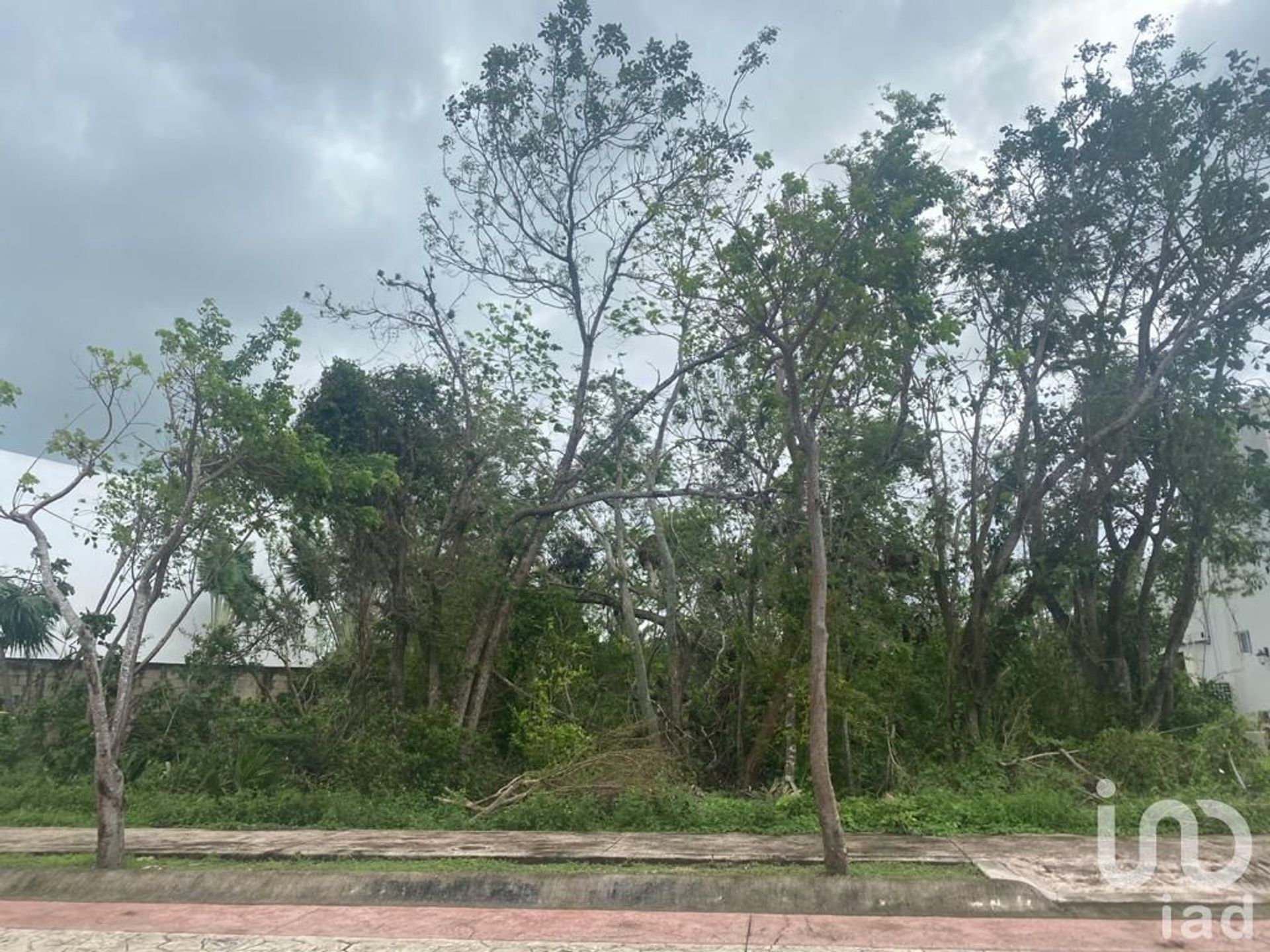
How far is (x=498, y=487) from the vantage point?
15766 mm

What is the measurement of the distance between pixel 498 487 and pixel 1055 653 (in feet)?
29.5

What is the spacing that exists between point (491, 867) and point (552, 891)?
1.18 metres

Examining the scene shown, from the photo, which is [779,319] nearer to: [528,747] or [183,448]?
[183,448]

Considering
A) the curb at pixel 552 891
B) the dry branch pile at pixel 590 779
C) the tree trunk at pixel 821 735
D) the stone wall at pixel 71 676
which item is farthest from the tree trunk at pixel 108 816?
the stone wall at pixel 71 676

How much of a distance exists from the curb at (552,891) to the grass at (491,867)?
25 centimetres

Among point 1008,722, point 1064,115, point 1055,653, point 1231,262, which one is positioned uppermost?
point 1064,115

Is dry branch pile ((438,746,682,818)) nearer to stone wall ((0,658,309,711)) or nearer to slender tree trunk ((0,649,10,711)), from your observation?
stone wall ((0,658,309,711))

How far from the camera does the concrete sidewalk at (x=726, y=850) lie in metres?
8.34

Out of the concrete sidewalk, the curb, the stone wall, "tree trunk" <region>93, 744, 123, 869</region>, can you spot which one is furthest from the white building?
"tree trunk" <region>93, 744, 123, 869</region>

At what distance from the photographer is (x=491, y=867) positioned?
9250 millimetres

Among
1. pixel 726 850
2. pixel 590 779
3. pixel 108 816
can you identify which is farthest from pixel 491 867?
pixel 108 816

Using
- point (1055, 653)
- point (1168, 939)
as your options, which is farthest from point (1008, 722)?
point (1168, 939)

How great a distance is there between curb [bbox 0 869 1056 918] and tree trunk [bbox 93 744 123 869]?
179mm

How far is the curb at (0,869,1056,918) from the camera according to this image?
776 cm
